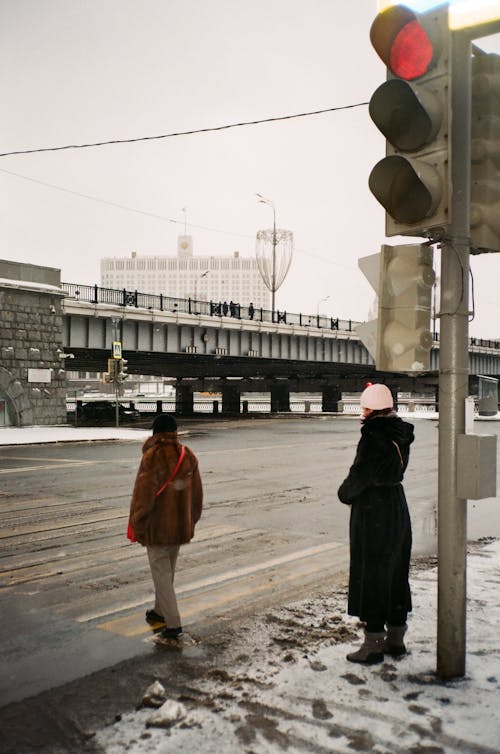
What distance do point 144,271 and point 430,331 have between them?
177 meters

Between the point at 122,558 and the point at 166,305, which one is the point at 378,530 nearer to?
the point at 122,558

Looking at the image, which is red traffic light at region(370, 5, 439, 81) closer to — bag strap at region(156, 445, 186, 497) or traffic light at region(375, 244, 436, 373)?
traffic light at region(375, 244, 436, 373)

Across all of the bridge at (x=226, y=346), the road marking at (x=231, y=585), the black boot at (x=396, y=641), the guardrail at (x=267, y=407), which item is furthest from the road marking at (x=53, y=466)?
→ the guardrail at (x=267, y=407)

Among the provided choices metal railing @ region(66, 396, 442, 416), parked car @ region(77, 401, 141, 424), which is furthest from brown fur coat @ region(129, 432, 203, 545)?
metal railing @ region(66, 396, 442, 416)

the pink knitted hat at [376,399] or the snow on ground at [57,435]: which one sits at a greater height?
the pink knitted hat at [376,399]

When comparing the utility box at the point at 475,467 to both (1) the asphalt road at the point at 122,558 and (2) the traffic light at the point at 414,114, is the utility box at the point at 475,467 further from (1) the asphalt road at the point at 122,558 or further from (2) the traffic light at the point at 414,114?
(1) the asphalt road at the point at 122,558

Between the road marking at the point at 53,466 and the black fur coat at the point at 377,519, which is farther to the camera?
the road marking at the point at 53,466

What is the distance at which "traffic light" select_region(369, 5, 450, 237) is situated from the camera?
13.7ft

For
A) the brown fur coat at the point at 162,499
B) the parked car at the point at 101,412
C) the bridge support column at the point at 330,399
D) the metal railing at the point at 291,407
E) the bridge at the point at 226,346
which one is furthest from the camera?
the bridge support column at the point at 330,399

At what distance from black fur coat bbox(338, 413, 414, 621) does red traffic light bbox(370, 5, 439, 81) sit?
85.5 inches

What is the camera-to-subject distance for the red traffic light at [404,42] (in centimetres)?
421

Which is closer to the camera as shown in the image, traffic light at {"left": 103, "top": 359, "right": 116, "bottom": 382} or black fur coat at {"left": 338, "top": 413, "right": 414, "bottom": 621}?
black fur coat at {"left": 338, "top": 413, "right": 414, "bottom": 621}

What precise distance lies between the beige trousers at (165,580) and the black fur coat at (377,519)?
4.36ft

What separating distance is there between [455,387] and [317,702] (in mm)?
1976
